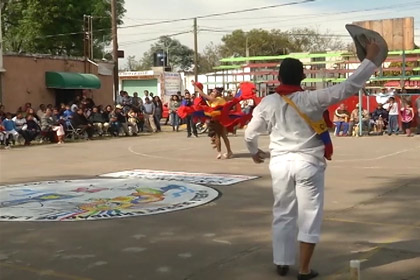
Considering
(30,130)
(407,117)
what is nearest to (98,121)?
(30,130)

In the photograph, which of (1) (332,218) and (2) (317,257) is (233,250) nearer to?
(2) (317,257)

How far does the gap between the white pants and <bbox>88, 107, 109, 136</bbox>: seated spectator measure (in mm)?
20000

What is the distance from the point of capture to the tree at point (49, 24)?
4438cm

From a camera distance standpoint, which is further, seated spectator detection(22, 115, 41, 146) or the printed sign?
seated spectator detection(22, 115, 41, 146)

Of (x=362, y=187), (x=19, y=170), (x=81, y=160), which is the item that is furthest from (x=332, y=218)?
(x=81, y=160)

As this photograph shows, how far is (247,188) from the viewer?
34.7 feet

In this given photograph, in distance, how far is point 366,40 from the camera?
17.2 ft

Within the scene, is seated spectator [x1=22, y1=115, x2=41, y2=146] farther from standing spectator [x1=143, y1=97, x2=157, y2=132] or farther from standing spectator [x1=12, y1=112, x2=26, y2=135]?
standing spectator [x1=143, y1=97, x2=157, y2=132]

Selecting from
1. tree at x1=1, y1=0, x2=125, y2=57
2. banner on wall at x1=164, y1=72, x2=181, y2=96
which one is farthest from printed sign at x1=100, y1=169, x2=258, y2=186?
banner on wall at x1=164, y1=72, x2=181, y2=96

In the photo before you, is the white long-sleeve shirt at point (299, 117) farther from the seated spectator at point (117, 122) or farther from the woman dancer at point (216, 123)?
the seated spectator at point (117, 122)

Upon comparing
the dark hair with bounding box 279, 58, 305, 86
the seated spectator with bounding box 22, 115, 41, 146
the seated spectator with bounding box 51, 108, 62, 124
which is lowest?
the seated spectator with bounding box 22, 115, 41, 146

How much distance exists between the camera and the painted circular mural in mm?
8445

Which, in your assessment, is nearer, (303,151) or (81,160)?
(303,151)

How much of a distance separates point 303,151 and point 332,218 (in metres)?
2.83
